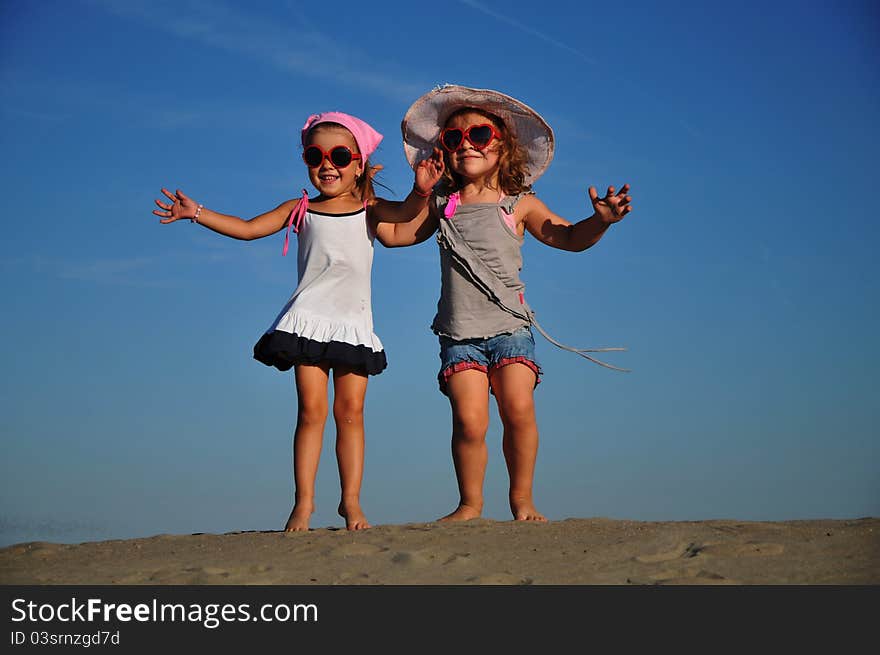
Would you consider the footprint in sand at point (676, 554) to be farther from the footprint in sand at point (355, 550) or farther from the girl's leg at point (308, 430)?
the girl's leg at point (308, 430)

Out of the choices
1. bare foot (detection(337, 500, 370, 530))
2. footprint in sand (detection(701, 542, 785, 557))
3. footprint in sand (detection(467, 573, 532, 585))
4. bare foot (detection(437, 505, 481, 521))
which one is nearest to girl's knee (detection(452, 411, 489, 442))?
bare foot (detection(437, 505, 481, 521))

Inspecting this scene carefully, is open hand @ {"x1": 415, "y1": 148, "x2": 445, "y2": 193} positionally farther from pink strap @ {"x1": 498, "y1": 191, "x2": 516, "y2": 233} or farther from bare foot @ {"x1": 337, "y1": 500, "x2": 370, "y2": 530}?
bare foot @ {"x1": 337, "y1": 500, "x2": 370, "y2": 530}

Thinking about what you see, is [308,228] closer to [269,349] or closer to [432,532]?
[269,349]

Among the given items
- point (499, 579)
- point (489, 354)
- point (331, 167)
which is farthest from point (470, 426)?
point (499, 579)

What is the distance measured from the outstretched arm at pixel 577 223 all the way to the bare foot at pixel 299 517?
2400 mm

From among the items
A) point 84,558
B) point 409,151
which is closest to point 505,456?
point 409,151

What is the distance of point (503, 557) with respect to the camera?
472 centimetres

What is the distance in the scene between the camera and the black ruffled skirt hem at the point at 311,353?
6.29 meters

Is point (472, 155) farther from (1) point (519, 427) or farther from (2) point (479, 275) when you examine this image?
(1) point (519, 427)

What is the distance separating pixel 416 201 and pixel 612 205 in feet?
4.15

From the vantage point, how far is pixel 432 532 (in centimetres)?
547

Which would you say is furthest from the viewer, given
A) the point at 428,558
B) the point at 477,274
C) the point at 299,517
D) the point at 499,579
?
the point at 477,274

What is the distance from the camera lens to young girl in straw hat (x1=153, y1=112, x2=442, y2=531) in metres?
6.32
